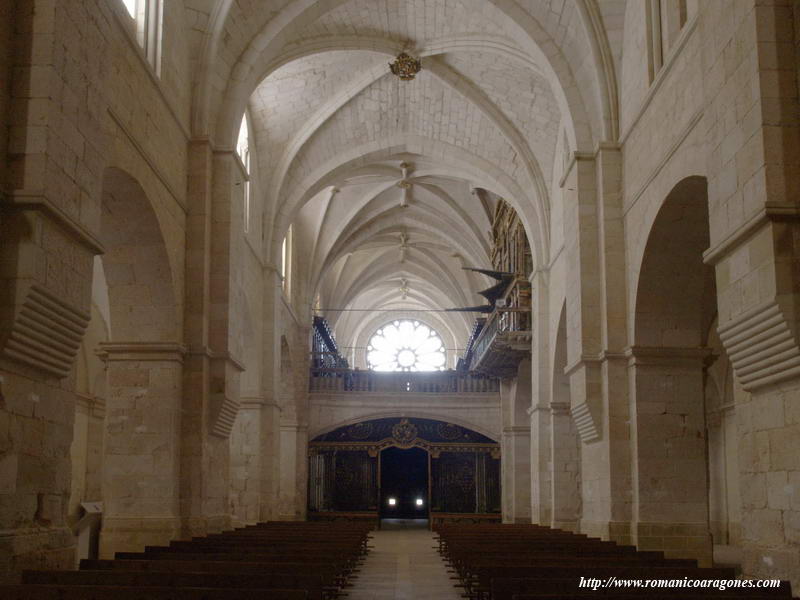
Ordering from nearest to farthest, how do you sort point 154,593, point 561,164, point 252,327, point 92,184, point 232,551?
point 154,593 → point 92,184 → point 232,551 → point 561,164 → point 252,327

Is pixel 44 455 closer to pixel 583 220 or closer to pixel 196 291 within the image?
pixel 196 291

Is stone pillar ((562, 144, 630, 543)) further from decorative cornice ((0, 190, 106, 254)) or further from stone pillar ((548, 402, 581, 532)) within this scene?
decorative cornice ((0, 190, 106, 254))

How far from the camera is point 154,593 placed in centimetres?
656

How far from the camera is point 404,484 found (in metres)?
38.8

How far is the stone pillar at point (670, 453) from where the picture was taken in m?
13.4

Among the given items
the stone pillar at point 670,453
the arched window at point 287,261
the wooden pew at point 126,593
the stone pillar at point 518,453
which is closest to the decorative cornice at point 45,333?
the wooden pew at point 126,593

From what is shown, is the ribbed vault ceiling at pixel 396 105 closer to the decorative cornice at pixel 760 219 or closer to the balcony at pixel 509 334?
the balcony at pixel 509 334

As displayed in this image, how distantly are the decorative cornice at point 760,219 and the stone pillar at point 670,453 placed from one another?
5.21 metres

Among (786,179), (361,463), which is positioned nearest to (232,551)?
(786,179)

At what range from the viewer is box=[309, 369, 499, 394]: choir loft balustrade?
104 ft

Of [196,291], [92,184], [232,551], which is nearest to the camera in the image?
[92,184]

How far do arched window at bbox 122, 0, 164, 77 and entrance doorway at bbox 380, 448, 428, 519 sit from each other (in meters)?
27.2

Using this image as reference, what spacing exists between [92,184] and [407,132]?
1536 cm

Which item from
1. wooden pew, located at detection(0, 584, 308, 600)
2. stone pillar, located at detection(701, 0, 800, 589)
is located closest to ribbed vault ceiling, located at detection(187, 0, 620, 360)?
stone pillar, located at detection(701, 0, 800, 589)
